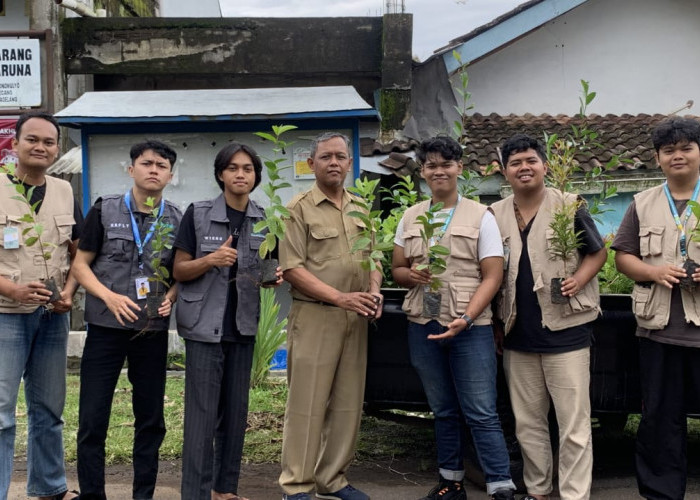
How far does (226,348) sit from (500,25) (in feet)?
34.2

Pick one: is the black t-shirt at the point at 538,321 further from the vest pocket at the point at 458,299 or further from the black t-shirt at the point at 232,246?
the black t-shirt at the point at 232,246

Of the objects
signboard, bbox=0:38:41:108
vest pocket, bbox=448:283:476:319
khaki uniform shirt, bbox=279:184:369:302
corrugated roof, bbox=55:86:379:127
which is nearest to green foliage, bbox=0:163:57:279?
khaki uniform shirt, bbox=279:184:369:302

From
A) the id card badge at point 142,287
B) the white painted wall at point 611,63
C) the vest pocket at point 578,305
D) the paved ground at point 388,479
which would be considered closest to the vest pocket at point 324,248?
the id card badge at point 142,287

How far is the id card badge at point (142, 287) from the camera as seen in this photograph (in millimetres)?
4223

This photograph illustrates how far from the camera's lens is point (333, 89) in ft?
28.4

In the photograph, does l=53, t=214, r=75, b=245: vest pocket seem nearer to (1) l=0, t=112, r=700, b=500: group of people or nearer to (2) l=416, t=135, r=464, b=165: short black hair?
(1) l=0, t=112, r=700, b=500: group of people

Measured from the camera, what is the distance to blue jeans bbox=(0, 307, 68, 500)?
410 cm

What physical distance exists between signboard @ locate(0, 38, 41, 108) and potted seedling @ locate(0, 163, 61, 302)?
6.14 meters

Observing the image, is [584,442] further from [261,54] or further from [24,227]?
[261,54]

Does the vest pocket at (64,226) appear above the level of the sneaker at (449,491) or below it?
above

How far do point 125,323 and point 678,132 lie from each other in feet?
9.79

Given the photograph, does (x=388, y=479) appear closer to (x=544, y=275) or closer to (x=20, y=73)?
(x=544, y=275)

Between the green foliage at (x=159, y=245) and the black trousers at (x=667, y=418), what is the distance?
8.45ft

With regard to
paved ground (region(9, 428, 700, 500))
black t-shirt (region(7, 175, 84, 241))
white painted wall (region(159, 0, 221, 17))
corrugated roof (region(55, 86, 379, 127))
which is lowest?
paved ground (region(9, 428, 700, 500))
